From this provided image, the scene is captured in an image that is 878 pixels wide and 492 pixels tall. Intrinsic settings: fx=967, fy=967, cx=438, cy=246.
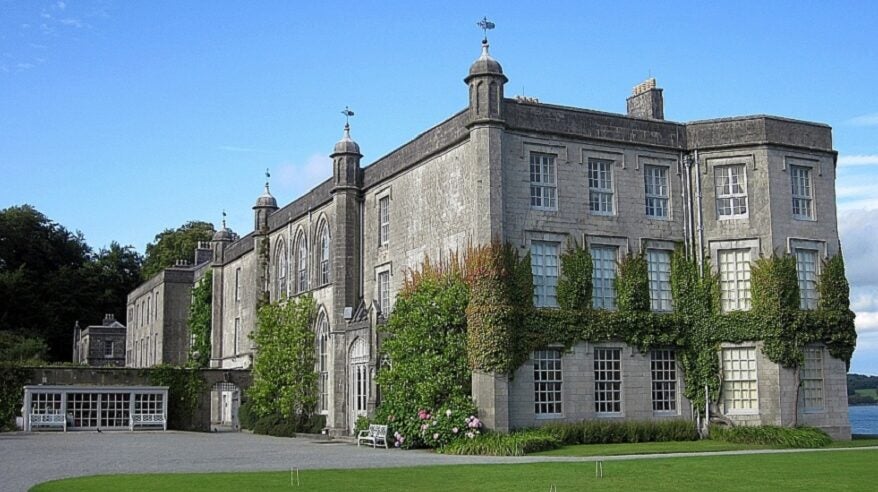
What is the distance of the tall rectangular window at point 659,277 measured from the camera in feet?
103

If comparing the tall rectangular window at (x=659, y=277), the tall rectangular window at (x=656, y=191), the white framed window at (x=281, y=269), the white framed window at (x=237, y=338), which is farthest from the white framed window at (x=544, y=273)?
the white framed window at (x=237, y=338)

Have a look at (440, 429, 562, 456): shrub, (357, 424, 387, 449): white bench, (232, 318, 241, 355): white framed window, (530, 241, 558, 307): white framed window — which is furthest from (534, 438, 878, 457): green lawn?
(232, 318, 241, 355): white framed window

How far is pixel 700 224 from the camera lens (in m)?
31.7

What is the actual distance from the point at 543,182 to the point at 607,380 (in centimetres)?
644

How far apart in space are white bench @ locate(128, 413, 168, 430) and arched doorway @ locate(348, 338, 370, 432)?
12.9 meters

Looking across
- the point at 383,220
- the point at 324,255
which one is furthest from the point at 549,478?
the point at 324,255

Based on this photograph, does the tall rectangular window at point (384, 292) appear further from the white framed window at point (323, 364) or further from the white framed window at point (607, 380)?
the white framed window at point (607, 380)

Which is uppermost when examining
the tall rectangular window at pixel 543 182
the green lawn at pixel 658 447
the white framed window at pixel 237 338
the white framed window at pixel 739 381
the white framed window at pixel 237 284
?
the tall rectangular window at pixel 543 182

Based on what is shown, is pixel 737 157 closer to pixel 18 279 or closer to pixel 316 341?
pixel 316 341

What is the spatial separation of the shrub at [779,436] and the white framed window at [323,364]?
16344mm

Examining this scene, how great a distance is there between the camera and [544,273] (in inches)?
1167

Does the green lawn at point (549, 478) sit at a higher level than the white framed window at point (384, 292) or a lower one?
lower

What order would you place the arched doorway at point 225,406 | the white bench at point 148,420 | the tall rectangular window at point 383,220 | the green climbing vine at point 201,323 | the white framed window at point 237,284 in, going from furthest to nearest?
the green climbing vine at point 201,323
the white framed window at point 237,284
the arched doorway at point 225,406
the white bench at point 148,420
the tall rectangular window at point 383,220

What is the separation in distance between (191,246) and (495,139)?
58.6m
